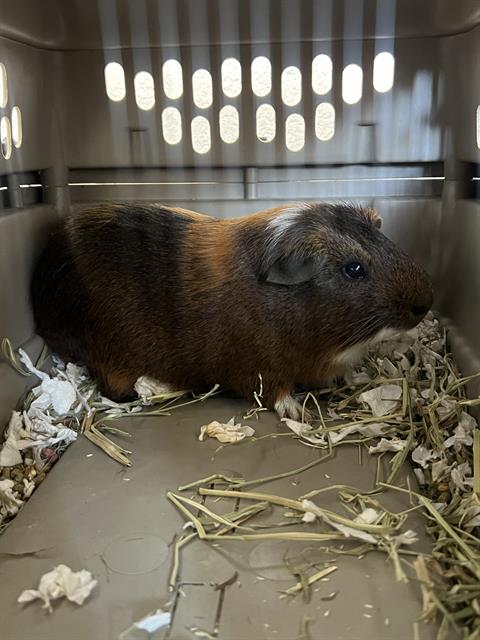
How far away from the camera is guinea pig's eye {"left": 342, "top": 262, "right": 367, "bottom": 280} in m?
1.55

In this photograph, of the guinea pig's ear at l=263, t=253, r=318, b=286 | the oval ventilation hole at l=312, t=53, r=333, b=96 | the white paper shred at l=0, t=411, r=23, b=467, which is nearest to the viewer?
the white paper shred at l=0, t=411, r=23, b=467

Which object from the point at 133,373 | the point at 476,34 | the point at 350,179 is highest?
the point at 476,34

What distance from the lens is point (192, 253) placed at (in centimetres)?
164

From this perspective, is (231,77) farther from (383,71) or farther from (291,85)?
(383,71)

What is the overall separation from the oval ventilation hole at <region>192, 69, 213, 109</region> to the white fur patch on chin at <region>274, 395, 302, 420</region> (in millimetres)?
865

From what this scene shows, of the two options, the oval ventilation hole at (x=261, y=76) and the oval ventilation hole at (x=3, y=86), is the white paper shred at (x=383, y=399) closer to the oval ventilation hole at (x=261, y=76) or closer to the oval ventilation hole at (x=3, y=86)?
the oval ventilation hole at (x=261, y=76)

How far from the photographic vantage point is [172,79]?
181 centimetres

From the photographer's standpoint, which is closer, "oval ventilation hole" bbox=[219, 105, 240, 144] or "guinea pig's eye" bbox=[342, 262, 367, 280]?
"guinea pig's eye" bbox=[342, 262, 367, 280]

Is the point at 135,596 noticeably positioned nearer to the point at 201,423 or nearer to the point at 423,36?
the point at 201,423

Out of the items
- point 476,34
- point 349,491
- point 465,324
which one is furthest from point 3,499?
point 476,34

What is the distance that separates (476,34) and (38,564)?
1.55 metres

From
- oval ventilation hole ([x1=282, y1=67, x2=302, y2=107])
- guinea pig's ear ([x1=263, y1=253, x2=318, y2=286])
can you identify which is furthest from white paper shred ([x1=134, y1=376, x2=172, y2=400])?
oval ventilation hole ([x1=282, y1=67, x2=302, y2=107])

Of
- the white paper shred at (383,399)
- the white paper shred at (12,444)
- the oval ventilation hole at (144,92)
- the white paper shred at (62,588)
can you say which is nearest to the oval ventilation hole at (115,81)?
the oval ventilation hole at (144,92)

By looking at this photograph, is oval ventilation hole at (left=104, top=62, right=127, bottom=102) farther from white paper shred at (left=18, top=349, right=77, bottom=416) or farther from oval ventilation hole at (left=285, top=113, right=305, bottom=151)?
white paper shred at (left=18, top=349, right=77, bottom=416)
